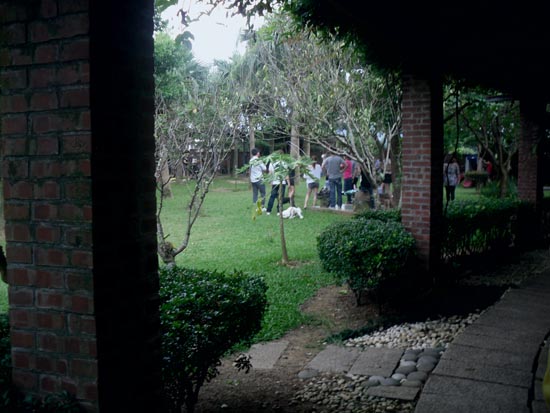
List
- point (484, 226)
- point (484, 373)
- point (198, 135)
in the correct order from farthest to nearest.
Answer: point (484, 226) < point (198, 135) < point (484, 373)

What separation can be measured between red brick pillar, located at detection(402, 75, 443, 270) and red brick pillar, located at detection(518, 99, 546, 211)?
4.73 metres

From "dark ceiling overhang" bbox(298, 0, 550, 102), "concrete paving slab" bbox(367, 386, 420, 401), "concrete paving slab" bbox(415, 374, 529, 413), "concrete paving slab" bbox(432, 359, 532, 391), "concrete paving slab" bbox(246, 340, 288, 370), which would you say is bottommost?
"concrete paving slab" bbox(246, 340, 288, 370)

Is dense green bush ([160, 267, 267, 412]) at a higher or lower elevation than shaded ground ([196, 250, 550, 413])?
higher

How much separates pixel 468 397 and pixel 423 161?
11.8ft

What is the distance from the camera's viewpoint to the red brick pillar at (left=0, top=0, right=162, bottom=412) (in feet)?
7.08

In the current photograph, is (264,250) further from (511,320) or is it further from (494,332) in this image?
(494,332)

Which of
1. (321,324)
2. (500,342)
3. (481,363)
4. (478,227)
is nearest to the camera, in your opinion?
(481,363)

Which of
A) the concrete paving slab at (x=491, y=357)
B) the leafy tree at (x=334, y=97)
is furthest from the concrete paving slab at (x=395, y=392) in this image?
the leafy tree at (x=334, y=97)

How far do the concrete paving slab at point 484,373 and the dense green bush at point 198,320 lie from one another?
142 cm

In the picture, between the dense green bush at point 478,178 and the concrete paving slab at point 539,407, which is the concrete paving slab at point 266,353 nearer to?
the concrete paving slab at point 539,407

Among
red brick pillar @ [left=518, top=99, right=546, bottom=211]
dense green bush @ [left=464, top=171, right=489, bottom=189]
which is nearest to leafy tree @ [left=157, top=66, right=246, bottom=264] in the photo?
red brick pillar @ [left=518, top=99, right=546, bottom=211]

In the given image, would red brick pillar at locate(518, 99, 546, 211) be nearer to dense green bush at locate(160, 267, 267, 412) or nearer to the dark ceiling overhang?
the dark ceiling overhang

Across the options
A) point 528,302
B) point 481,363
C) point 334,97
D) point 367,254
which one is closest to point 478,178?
point 334,97

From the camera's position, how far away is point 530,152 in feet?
34.3
